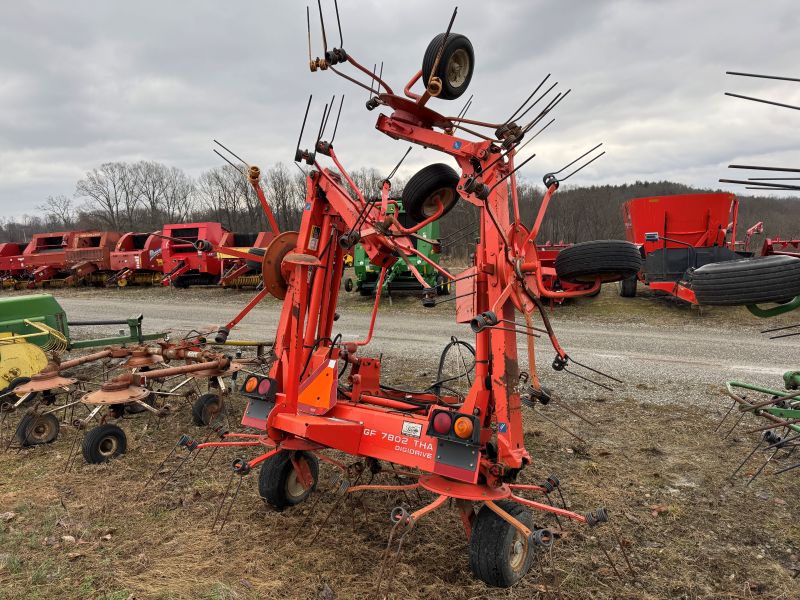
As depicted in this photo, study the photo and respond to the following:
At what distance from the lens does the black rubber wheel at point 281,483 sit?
13.3 feet

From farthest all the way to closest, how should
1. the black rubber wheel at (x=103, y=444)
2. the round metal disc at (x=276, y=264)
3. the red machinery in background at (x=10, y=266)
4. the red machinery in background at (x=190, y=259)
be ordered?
Answer: the red machinery in background at (x=10, y=266) < the red machinery in background at (x=190, y=259) < the black rubber wheel at (x=103, y=444) < the round metal disc at (x=276, y=264)

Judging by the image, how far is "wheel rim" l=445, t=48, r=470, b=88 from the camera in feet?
A: 11.9

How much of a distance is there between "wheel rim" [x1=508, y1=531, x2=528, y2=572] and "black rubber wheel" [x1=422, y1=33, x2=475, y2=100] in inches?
115

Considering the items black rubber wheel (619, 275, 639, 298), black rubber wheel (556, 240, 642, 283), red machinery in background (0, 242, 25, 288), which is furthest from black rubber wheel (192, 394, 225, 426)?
red machinery in background (0, 242, 25, 288)

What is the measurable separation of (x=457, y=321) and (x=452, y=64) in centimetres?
181

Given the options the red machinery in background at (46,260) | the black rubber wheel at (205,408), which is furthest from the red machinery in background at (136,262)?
the black rubber wheel at (205,408)

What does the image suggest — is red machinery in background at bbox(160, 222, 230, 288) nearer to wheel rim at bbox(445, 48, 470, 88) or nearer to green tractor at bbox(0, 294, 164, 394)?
green tractor at bbox(0, 294, 164, 394)

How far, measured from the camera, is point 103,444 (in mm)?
5039

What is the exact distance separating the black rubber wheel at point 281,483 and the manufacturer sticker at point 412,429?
1151mm

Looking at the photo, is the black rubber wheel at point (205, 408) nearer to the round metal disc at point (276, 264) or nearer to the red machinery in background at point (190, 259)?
the round metal disc at point (276, 264)

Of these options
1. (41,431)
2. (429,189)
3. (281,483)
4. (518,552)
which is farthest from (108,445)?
(518,552)

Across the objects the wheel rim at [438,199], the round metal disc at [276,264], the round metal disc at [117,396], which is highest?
the wheel rim at [438,199]

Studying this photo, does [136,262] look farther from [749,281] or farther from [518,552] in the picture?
[749,281]

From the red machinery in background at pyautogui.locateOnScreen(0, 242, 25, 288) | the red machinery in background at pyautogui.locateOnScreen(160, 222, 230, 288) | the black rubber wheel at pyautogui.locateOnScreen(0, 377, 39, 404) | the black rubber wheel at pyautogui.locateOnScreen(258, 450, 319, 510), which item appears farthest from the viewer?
the red machinery in background at pyautogui.locateOnScreen(0, 242, 25, 288)
